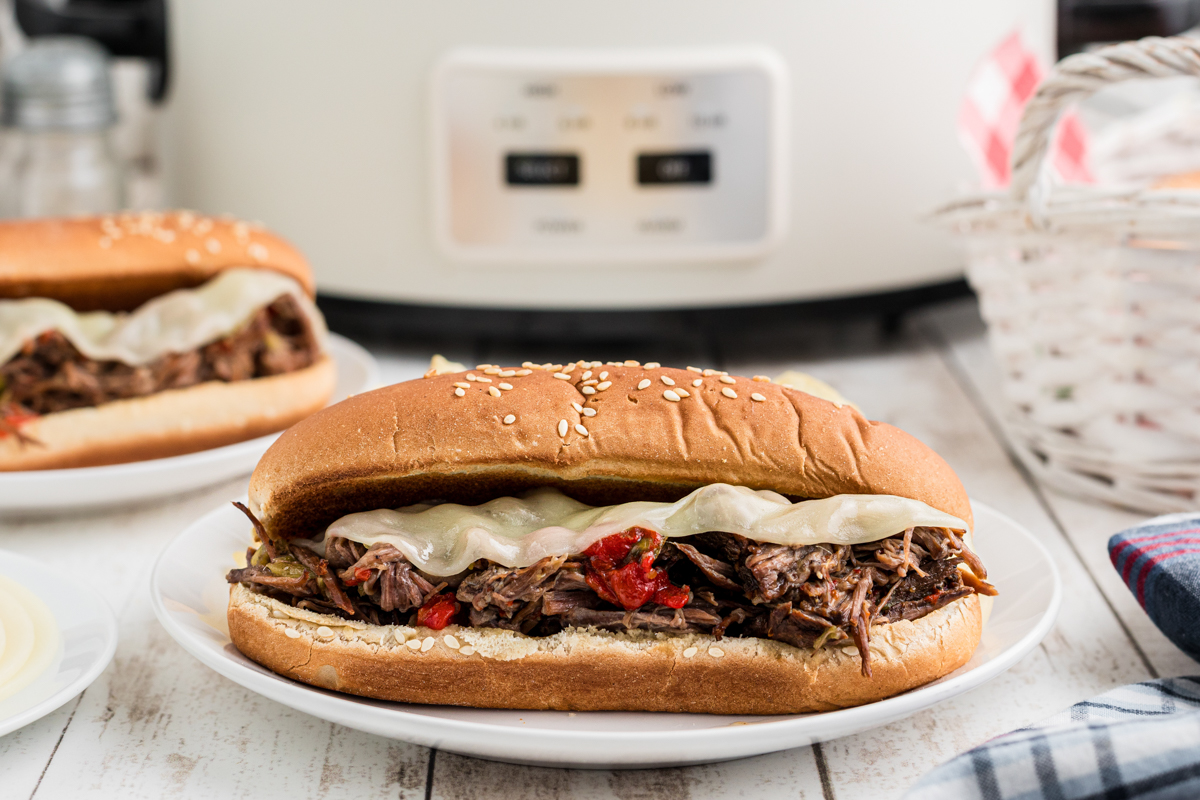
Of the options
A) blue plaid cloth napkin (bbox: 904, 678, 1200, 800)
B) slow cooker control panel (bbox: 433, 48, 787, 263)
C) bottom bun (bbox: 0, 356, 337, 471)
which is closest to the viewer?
blue plaid cloth napkin (bbox: 904, 678, 1200, 800)

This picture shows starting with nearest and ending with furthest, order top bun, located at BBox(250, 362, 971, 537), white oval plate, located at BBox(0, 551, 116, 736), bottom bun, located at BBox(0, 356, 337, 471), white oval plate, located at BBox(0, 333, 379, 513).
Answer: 1. white oval plate, located at BBox(0, 551, 116, 736)
2. top bun, located at BBox(250, 362, 971, 537)
3. white oval plate, located at BBox(0, 333, 379, 513)
4. bottom bun, located at BBox(0, 356, 337, 471)

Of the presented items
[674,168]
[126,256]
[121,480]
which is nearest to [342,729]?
[121,480]

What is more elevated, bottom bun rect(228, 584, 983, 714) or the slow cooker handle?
the slow cooker handle

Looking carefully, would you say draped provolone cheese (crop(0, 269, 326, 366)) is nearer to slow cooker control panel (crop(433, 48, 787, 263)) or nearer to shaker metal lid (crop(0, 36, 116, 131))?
slow cooker control panel (crop(433, 48, 787, 263))

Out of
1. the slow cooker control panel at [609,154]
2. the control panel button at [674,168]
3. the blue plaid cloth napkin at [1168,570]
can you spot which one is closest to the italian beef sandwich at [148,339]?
the slow cooker control panel at [609,154]

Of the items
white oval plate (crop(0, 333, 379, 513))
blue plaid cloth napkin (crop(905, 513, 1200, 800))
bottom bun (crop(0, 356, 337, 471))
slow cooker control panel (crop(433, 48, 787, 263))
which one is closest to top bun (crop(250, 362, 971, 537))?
blue plaid cloth napkin (crop(905, 513, 1200, 800))

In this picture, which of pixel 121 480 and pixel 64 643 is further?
pixel 121 480

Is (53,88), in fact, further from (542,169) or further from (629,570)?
(629,570)
